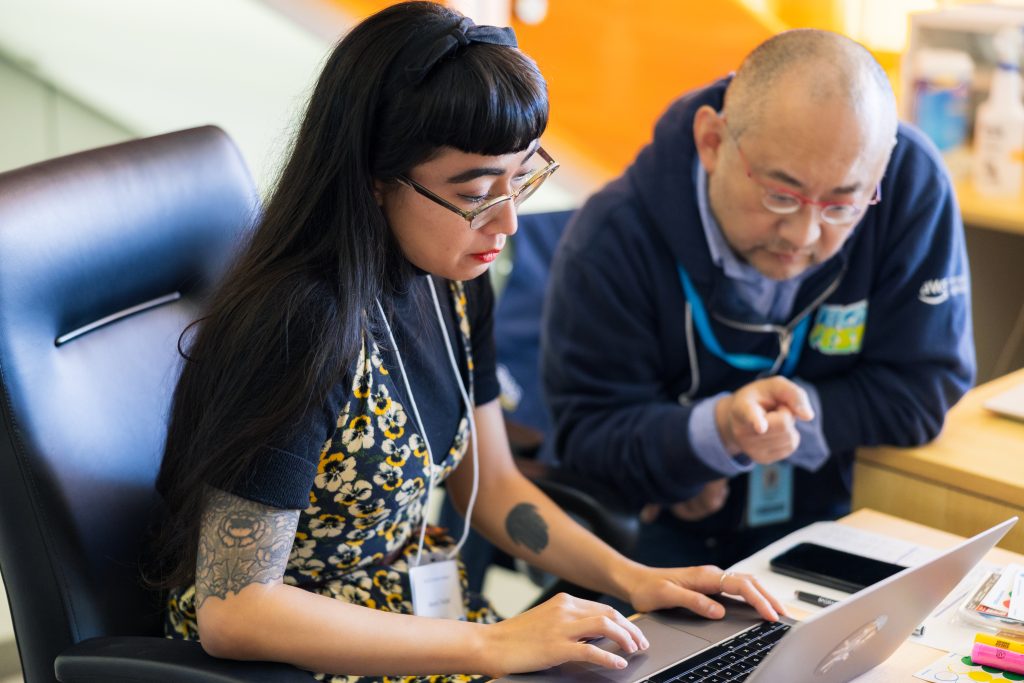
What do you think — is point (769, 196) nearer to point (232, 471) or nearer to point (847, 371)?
point (847, 371)

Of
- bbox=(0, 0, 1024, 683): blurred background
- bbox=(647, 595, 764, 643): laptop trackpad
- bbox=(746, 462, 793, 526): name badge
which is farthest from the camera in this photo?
bbox=(0, 0, 1024, 683): blurred background

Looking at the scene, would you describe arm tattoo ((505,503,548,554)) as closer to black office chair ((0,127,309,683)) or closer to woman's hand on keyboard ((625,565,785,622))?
woman's hand on keyboard ((625,565,785,622))

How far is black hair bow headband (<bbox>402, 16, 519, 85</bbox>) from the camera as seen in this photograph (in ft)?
3.76

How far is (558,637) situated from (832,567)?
1.31ft

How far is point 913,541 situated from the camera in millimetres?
1461

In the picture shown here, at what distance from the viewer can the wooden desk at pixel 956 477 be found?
150 cm

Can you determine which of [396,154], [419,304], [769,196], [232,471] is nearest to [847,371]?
[769,196]

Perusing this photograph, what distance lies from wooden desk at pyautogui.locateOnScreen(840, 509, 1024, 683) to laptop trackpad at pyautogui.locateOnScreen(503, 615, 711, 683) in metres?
0.17

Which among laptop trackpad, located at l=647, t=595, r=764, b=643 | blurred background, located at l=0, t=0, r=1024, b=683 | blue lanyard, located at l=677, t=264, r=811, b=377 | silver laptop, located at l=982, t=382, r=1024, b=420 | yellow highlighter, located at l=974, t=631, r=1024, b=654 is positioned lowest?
yellow highlighter, located at l=974, t=631, r=1024, b=654

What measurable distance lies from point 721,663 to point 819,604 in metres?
0.21

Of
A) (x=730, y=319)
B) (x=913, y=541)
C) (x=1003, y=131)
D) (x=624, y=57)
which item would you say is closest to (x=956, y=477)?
(x=913, y=541)

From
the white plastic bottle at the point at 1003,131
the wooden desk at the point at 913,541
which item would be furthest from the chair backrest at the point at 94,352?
the white plastic bottle at the point at 1003,131

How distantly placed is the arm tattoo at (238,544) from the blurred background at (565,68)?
0.90 meters

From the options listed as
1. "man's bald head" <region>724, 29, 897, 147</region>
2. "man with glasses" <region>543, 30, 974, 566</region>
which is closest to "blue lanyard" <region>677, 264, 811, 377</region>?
"man with glasses" <region>543, 30, 974, 566</region>
